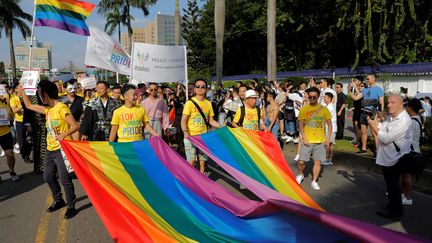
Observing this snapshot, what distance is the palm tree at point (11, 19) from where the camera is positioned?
40.8 meters

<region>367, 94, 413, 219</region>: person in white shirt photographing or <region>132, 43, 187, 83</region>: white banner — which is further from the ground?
<region>132, 43, 187, 83</region>: white banner

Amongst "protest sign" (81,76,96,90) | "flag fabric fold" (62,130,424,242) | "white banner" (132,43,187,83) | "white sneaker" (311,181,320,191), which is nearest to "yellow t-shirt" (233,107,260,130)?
"white sneaker" (311,181,320,191)

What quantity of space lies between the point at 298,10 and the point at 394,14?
21.0 meters

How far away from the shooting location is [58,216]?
519 centimetres

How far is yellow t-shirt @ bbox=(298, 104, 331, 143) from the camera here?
20.8 feet

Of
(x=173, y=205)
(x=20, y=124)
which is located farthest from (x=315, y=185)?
(x=20, y=124)

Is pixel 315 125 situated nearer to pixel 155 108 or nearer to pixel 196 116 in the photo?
pixel 196 116

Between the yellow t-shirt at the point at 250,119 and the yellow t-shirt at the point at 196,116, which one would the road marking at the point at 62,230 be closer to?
the yellow t-shirt at the point at 196,116

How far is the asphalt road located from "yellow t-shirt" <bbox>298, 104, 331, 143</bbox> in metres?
0.91

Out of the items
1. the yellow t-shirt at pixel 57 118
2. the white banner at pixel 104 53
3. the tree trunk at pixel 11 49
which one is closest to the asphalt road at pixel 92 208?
the yellow t-shirt at pixel 57 118

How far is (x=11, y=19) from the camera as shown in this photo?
4200 centimetres

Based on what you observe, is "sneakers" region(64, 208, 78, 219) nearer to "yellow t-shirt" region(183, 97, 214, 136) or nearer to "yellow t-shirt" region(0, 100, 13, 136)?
"yellow t-shirt" region(183, 97, 214, 136)

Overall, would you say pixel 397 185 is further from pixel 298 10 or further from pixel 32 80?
pixel 298 10

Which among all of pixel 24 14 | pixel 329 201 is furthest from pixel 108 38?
pixel 24 14
